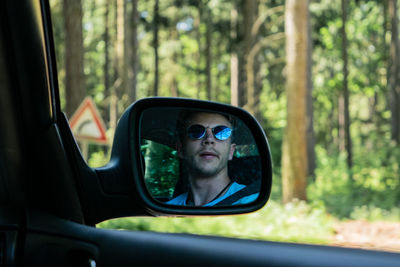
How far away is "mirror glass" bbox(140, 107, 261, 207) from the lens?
1.75m

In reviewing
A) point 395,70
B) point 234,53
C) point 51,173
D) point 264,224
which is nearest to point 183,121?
point 51,173

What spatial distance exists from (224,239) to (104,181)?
0.47 m

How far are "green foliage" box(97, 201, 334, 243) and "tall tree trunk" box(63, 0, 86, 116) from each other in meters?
3.82

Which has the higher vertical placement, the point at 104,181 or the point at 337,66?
the point at 337,66

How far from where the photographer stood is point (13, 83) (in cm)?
181

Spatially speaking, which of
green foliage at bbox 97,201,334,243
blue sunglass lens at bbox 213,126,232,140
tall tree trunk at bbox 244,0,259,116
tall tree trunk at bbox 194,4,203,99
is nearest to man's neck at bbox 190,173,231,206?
blue sunglass lens at bbox 213,126,232,140

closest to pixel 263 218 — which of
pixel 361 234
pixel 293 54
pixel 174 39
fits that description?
pixel 361 234

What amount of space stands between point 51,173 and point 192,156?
0.44 m

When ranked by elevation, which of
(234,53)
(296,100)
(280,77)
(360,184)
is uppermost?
(234,53)

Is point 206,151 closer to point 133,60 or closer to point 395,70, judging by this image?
point 133,60

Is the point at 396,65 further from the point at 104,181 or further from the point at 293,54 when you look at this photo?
the point at 104,181

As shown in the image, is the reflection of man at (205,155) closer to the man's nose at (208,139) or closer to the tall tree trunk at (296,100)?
the man's nose at (208,139)

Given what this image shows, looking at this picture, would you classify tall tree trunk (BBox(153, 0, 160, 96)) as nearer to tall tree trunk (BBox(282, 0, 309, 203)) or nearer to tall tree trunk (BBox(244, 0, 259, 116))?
tall tree trunk (BBox(244, 0, 259, 116))

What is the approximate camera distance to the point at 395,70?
3058 centimetres
